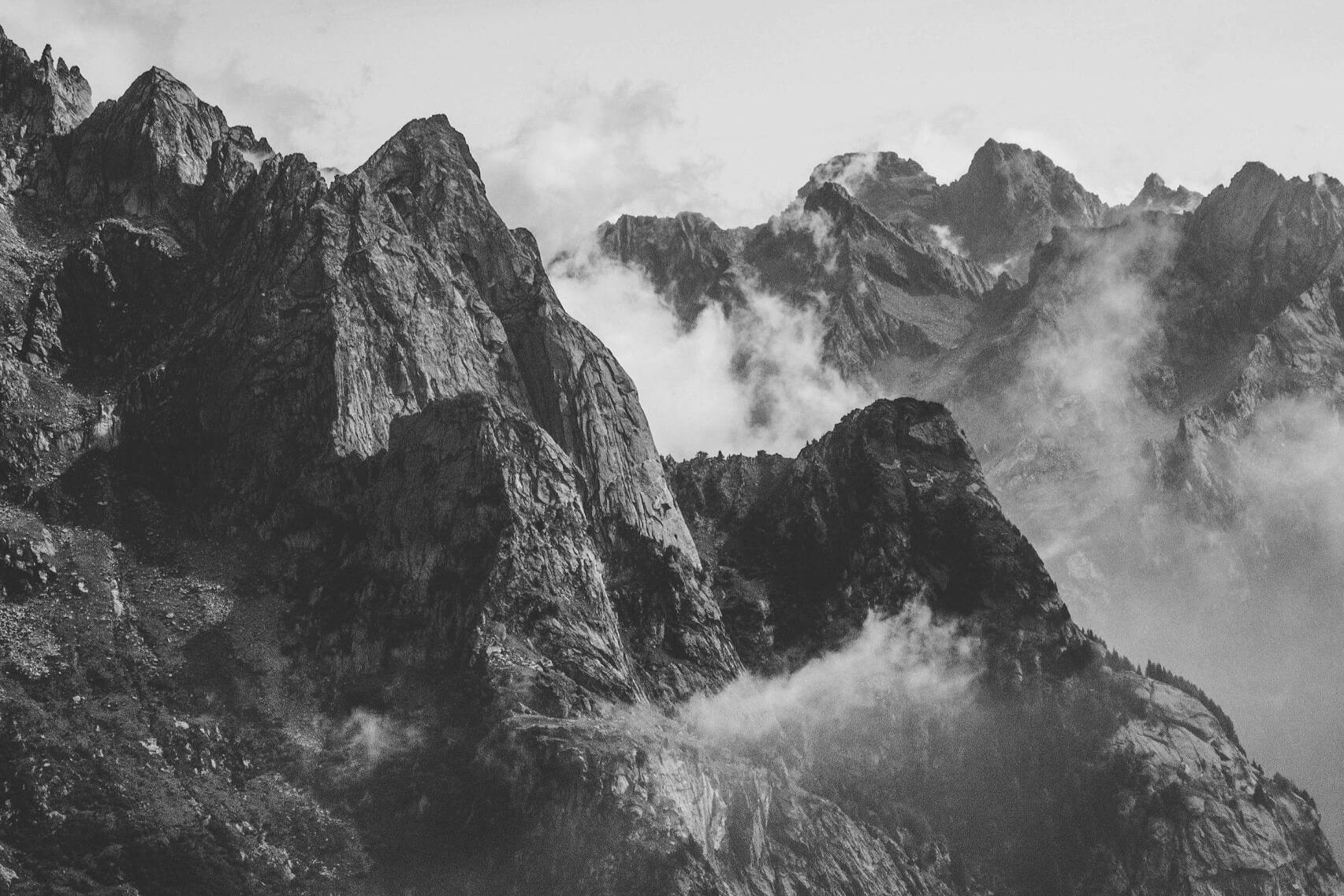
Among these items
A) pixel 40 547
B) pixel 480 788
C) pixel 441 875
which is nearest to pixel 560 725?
pixel 480 788

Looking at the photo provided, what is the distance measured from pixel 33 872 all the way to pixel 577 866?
62157 mm

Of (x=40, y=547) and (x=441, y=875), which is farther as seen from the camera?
(x=40, y=547)

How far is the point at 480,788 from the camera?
19125cm

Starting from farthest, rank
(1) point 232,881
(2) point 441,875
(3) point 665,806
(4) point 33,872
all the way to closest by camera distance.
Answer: (3) point 665,806
(2) point 441,875
(1) point 232,881
(4) point 33,872

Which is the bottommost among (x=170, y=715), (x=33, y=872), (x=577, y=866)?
(x=33, y=872)

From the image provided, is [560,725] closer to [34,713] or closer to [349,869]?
[349,869]

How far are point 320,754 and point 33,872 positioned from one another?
135 ft

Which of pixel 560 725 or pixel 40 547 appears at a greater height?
pixel 40 547

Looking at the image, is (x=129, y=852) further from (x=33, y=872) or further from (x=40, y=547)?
(x=40, y=547)

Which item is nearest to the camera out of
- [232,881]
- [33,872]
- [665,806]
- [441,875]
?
[33,872]

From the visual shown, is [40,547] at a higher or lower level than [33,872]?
higher

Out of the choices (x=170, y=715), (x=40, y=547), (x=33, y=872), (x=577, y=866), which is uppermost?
(x=40, y=547)

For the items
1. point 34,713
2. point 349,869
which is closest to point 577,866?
point 349,869

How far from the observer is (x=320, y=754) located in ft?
632
